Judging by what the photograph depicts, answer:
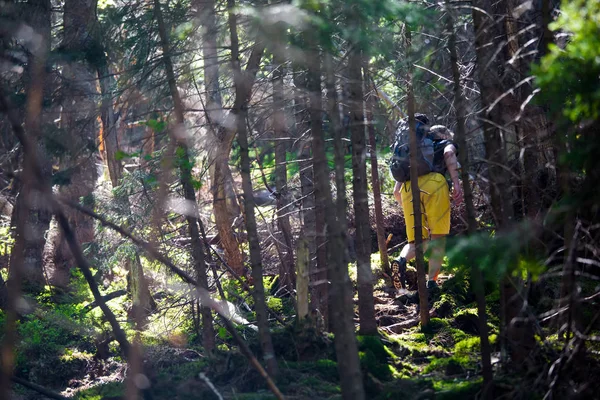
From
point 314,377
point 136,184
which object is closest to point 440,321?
point 314,377

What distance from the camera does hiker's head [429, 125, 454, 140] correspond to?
9.34 meters

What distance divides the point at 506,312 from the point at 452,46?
9.22ft

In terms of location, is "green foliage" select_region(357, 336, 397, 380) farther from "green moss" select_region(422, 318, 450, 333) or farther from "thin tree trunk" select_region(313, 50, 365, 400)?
"thin tree trunk" select_region(313, 50, 365, 400)

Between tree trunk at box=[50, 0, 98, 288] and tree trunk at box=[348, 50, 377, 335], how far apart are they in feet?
11.3

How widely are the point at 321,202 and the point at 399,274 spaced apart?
2480mm

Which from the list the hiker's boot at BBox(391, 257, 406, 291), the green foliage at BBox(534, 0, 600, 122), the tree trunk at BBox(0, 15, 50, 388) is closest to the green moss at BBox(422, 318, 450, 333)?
the hiker's boot at BBox(391, 257, 406, 291)

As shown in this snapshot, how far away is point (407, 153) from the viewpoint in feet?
31.3

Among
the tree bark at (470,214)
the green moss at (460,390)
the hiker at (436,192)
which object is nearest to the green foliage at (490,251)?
the tree bark at (470,214)

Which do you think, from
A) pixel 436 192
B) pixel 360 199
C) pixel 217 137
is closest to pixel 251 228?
pixel 360 199

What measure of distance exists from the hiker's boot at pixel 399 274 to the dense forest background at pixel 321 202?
205 mm

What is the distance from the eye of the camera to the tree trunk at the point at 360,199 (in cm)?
786

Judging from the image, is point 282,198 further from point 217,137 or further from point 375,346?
point 375,346

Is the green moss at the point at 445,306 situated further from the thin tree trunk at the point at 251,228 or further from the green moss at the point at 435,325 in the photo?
the thin tree trunk at the point at 251,228

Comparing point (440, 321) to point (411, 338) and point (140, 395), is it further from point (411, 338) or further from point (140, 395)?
point (140, 395)
